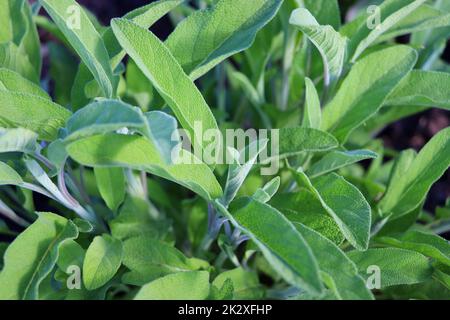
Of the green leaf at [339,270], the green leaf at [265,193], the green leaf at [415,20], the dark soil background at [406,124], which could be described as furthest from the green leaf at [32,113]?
the dark soil background at [406,124]

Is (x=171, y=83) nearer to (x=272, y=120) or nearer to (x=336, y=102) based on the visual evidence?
(x=336, y=102)

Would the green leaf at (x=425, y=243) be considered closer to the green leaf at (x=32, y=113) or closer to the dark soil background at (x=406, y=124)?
the green leaf at (x=32, y=113)

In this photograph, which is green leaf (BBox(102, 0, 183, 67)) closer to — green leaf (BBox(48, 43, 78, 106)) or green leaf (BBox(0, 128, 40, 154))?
green leaf (BBox(0, 128, 40, 154))

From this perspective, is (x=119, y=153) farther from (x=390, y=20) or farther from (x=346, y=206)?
(x=390, y=20)

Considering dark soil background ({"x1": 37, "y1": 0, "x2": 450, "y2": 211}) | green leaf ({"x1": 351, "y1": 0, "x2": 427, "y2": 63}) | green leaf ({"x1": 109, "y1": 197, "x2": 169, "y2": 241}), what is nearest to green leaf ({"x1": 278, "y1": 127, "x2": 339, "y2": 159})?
green leaf ({"x1": 351, "y1": 0, "x2": 427, "y2": 63})

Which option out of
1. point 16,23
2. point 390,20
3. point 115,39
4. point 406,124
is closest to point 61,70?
point 16,23
